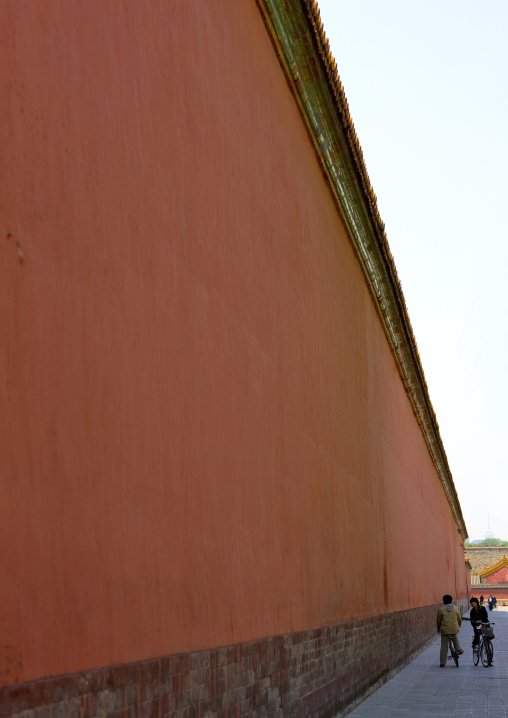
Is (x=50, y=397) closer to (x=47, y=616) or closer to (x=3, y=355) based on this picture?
(x=3, y=355)

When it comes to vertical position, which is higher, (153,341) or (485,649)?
(153,341)

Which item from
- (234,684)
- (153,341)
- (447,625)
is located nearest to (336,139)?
(234,684)

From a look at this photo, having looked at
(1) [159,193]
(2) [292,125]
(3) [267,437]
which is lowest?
(3) [267,437]

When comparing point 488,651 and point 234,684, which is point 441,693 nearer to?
point 488,651

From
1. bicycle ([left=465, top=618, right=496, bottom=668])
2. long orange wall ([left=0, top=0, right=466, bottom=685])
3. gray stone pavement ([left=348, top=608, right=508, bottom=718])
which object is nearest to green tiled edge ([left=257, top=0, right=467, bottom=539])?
long orange wall ([left=0, top=0, right=466, bottom=685])

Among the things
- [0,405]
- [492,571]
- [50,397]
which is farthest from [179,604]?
[492,571]

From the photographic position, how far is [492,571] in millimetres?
72062

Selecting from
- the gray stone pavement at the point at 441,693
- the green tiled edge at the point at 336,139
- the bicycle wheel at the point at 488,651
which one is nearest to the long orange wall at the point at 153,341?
the green tiled edge at the point at 336,139

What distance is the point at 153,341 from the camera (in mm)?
4449

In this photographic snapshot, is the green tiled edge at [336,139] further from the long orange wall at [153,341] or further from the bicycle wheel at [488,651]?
the bicycle wheel at [488,651]

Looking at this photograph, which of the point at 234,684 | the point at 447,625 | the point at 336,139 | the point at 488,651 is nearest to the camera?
the point at 234,684

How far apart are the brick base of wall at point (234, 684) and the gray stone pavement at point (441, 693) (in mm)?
286

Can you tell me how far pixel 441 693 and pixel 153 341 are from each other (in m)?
9.00

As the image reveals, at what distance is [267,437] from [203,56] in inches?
97.4
